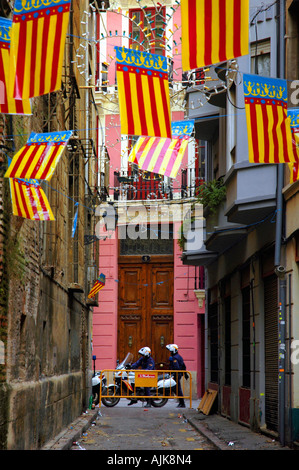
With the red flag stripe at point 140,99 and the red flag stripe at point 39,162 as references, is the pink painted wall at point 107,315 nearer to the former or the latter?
the red flag stripe at point 39,162

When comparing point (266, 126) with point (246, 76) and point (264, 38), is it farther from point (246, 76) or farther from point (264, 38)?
point (264, 38)

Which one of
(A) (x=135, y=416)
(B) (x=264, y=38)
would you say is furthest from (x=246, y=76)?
(A) (x=135, y=416)

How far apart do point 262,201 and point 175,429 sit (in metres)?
6.18

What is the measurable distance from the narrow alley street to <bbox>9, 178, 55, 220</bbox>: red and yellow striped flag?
5431 millimetres

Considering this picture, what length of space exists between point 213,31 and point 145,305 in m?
21.8

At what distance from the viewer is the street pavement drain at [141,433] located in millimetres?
13562

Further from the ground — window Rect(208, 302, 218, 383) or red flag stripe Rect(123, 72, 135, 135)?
red flag stripe Rect(123, 72, 135, 135)

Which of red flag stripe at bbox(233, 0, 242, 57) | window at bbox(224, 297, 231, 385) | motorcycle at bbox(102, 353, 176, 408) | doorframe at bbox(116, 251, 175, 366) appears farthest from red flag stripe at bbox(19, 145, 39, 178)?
doorframe at bbox(116, 251, 175, 366)

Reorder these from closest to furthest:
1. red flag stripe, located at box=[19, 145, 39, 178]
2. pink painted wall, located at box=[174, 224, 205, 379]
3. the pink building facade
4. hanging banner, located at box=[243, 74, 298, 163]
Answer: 1. red flag stripe, located at box=[19, 145, 39, 178]
2. hanging banner, located at box=[243, 74, 298, 163]
3. the pink building facade
4. pink painted wall, located at box=[174, 224, 205, 379]

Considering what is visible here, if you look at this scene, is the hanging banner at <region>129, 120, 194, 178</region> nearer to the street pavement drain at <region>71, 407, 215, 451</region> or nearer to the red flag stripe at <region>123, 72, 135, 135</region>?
the red flag stripe at <region>123, 72, 135, 135</region>

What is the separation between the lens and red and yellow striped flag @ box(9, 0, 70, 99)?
7.59m

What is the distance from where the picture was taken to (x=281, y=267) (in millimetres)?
12852

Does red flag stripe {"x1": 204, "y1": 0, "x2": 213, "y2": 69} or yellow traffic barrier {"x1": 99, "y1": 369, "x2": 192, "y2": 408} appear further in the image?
yellow traffic barrier {"x1": 99, "y1": 369, "x2": 192, "y2": 408}

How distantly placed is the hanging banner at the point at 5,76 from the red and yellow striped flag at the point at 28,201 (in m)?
1.24
